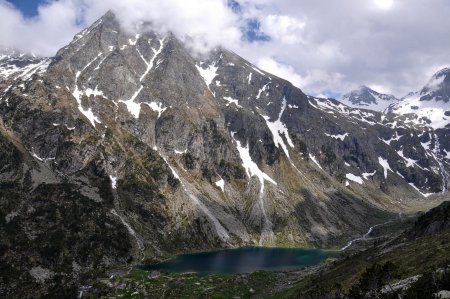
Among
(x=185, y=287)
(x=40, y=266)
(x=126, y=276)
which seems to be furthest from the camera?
(x=40, y=266)

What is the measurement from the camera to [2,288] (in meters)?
156

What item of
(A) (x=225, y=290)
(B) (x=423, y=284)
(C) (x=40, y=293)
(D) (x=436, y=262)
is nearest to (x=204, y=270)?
(A) (x=225, y=290)

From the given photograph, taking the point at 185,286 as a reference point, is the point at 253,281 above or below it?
below

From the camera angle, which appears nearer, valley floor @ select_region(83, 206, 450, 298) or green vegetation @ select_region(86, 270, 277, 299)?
valley floor @ select_region(83, 206, 450, 298)

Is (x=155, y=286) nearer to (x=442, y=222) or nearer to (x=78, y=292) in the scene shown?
(x=78, y=292)

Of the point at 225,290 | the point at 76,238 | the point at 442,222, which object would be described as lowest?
the point at 225,290

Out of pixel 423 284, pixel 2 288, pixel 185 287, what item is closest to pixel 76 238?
pixel 2 288

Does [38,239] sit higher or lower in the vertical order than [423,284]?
higher

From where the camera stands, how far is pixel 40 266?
17638cm

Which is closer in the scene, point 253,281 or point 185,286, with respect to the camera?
point 185,286

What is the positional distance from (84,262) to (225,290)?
79584mm

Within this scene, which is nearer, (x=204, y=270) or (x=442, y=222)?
(x=442, y=222)

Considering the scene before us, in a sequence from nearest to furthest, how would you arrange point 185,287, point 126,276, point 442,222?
point 442,222, point 185,287, point 126,276

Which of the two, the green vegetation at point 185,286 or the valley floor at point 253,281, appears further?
the green vegetation at point 185,286
